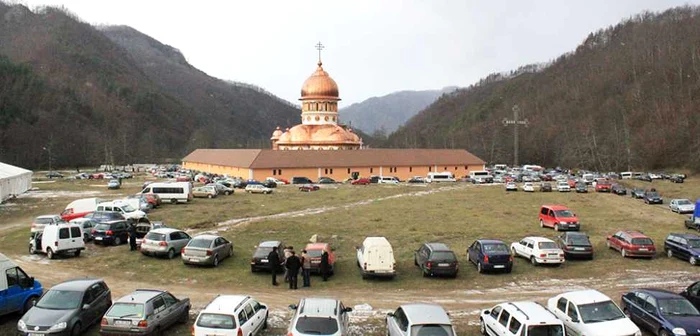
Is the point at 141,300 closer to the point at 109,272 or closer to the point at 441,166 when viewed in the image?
the point at 109,272

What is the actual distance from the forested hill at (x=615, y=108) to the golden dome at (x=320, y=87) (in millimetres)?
43645

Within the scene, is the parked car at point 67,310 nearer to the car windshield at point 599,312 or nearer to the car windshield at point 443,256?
the car windshield at point 443,256

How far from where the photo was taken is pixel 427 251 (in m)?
23.5

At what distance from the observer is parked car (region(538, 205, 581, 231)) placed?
108ft

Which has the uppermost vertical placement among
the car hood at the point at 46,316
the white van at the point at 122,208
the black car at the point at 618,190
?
the black car at the point at 618,190

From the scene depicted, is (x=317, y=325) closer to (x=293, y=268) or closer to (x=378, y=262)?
(x=293, y=268)

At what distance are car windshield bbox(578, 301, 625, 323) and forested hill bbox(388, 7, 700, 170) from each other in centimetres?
7685

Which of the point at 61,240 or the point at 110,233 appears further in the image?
the point at 110,233

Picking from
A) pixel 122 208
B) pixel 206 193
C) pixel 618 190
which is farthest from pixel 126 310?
pixel 618 190

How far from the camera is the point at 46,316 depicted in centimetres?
1446

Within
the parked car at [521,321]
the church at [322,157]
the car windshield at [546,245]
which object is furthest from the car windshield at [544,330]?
the church at [322,157]

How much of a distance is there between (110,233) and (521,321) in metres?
21.9

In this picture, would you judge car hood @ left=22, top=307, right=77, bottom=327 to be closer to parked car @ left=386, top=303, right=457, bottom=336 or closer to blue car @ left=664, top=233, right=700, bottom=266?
parked car @ left=386, top=303, right=457, bottom=336

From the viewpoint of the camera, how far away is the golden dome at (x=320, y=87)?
94.6m
